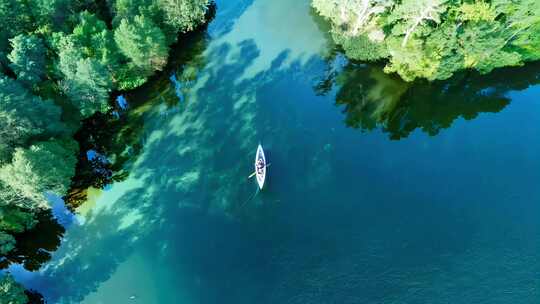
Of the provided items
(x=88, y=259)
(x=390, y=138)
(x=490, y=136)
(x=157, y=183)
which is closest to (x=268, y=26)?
(x=390, y=138)

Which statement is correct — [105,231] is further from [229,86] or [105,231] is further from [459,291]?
[459,291]

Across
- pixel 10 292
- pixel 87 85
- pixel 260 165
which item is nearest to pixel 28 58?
pixel 87 85

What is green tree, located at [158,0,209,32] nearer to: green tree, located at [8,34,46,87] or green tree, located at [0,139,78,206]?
green tree, located at [8,34,46,87]

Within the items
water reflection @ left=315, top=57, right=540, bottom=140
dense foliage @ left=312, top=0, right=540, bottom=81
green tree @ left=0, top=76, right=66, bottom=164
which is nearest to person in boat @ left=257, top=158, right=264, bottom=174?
water reflection @ left=315, top=57, right=540, bottom=140

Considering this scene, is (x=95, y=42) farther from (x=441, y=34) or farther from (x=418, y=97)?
(x=441, y=34)

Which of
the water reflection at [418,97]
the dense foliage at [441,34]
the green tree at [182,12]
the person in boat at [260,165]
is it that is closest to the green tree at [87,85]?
the green tree at [182,12]
